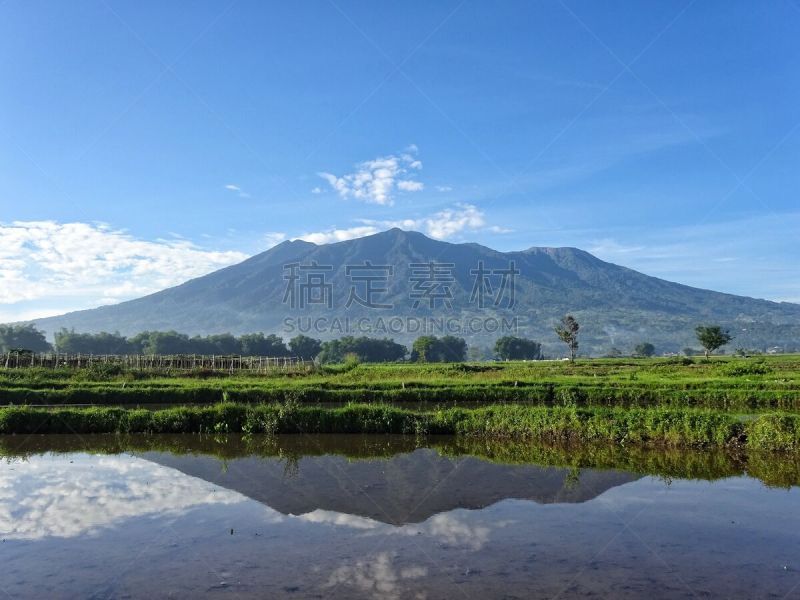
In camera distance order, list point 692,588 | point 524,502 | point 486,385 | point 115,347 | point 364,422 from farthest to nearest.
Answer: point 115,347 < point 486,385 < point 364,422 < point 524,502 < point 692,588

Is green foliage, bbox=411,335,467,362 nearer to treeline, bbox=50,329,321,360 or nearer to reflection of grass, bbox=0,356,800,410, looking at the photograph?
treeline, bbox=50,329,321,360

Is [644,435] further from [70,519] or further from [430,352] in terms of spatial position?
[430,352]

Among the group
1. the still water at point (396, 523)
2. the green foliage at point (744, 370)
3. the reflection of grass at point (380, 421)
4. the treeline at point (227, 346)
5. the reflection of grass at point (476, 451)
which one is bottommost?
the still water at point (396, 523)

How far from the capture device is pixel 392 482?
13.9 meters

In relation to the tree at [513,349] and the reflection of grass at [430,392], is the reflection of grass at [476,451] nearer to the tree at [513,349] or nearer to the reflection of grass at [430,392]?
the reflection of grass at [430,392]

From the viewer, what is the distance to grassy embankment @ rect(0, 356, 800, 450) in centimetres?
1869

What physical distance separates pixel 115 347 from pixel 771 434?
129 metres

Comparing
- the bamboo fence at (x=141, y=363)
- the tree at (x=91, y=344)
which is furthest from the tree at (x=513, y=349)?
the bamboo fence at (x=141, y=363)

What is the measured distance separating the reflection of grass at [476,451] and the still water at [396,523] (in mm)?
112

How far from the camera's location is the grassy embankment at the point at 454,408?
1869cm

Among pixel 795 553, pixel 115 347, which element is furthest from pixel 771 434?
pixel 115 347

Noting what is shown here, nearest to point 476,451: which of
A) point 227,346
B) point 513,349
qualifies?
point 227,346

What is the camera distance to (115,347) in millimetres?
125250

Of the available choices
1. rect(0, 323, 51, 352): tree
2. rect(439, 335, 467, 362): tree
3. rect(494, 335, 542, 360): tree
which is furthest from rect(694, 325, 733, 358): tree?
rect(0, 323, 51, 352): tree
